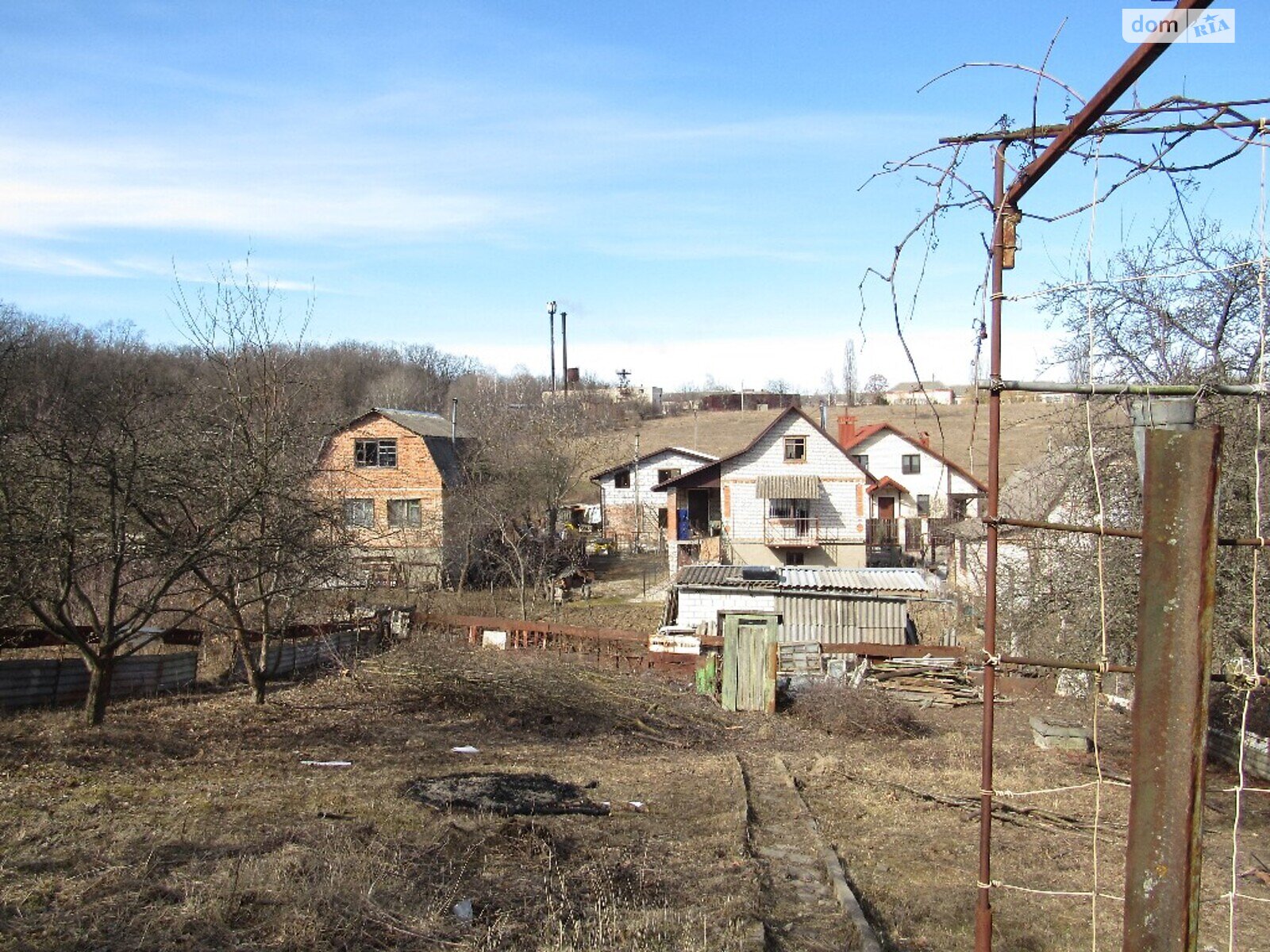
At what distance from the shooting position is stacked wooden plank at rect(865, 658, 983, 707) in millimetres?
18859

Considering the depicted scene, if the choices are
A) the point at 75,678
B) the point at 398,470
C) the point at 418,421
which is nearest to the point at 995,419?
the point at 75,678

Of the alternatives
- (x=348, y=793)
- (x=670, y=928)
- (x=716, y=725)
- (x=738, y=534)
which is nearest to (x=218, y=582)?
(x=348, y=793)

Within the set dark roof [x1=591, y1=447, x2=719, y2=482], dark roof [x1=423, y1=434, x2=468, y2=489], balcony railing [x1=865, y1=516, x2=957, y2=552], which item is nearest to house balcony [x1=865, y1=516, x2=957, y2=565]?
balcony railing [x1=865, y1=516, x2=957, y2=552]

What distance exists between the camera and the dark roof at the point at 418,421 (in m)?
33.1

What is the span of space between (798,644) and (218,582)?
11.6 meters

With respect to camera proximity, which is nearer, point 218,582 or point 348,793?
point 348,793

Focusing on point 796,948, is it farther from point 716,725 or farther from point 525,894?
point 716,725

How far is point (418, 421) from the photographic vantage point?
34844 mm

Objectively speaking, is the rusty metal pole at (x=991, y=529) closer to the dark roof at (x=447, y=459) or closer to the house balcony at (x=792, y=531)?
the dark roof at (x=447, y=459)

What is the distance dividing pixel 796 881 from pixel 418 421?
28919mm

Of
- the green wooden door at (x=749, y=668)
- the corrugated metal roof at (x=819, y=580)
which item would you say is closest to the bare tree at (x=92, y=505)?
the green wooden door at (x=749, y=668)

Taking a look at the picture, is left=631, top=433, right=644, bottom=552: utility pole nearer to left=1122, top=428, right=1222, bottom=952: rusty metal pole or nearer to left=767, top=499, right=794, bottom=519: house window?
left=767, top=499, right=794, bottom=519: house window

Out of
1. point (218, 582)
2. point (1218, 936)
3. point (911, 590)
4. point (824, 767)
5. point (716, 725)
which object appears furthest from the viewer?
point (911, 590)

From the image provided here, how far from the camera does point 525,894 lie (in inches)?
265
